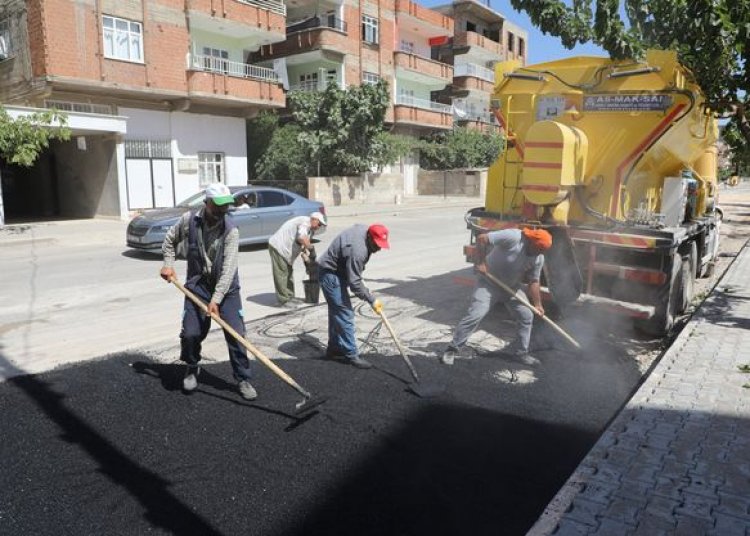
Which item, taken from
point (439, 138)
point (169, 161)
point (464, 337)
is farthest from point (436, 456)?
point (439, 138)

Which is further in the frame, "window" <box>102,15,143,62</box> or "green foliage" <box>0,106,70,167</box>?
"window" <box>102,15,143,62</box>

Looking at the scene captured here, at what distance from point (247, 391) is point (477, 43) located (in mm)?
41723

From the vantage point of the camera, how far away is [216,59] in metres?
23.5

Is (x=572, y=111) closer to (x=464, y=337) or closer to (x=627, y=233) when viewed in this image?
(x=627, y=233)

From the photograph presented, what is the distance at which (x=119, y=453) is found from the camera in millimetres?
3754

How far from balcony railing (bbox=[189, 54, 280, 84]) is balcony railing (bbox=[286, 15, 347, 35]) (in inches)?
146

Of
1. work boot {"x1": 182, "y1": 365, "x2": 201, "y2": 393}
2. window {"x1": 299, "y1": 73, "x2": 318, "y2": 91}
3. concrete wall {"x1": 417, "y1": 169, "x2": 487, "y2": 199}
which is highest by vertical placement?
window {"x1": 299, "y1": 73, "x2": 318, "y2": 91}

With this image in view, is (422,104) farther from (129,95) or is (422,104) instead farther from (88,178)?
(88,178)

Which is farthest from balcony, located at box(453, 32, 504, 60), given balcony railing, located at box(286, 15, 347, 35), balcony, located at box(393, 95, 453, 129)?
balcony railing, located at box(286, 15, 347, 35)

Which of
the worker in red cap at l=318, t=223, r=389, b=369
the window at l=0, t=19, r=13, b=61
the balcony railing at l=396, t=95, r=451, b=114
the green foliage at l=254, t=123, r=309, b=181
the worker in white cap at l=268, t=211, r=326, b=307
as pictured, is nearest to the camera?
the worker in red cap at l=318, t=223, r=389, b=369

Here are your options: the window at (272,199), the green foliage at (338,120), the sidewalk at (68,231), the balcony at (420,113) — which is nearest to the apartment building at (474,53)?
the balcony at (420,113)

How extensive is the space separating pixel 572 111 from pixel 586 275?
1.87 meters

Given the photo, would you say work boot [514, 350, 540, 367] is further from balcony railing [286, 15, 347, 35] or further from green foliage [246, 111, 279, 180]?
balcony railing [286, 15, 347, 35]

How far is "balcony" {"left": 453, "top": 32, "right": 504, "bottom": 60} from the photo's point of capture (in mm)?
41344
